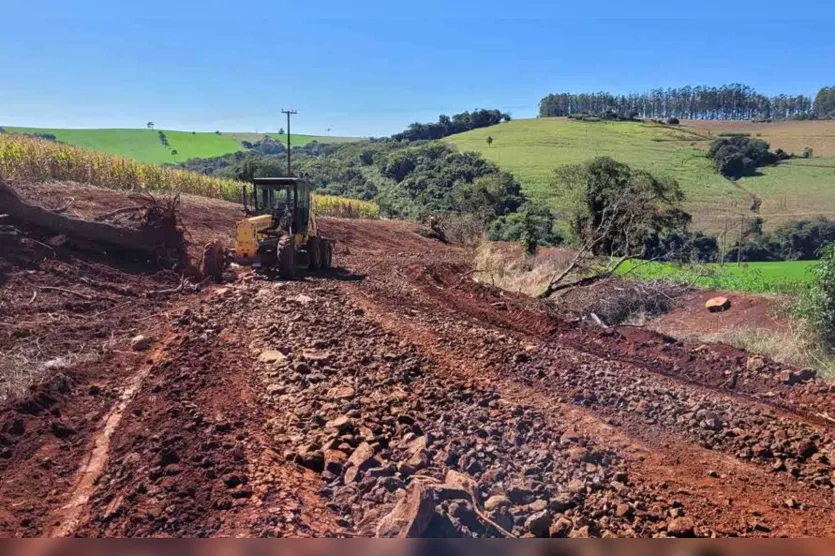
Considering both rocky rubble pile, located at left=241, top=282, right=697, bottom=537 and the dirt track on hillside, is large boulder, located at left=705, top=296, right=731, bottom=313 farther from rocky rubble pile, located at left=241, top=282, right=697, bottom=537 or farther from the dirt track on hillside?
rocky rubble pile, located at left=241, top=282, right=697, bottom=537

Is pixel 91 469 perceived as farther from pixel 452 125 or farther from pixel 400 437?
pixel 452 125

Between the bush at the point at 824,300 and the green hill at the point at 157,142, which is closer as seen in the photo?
the bush at the point at 824,300

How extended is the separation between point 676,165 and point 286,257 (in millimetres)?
13811

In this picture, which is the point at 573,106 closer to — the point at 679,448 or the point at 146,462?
the point at 679,448

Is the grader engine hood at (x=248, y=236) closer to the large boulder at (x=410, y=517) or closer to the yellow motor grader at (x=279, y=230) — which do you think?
the yellow motor grader at (x=279, y=230)

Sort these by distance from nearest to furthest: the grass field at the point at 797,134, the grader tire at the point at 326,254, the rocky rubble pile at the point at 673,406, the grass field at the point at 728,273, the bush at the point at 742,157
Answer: the rocky rubble pile at the point at 673,406
the grass field at the point at 728,273
the grader tire at the point at 326,254
the grass field at the point at 797,134
the bush at the point at 742,157

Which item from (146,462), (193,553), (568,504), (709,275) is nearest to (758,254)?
(709,275)

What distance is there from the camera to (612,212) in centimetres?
1781

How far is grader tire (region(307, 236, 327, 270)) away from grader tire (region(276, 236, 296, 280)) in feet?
5.71

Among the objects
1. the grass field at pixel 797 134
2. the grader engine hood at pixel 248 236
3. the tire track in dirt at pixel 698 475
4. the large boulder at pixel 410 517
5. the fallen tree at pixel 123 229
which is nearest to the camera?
the large boulder at pixel 410 517

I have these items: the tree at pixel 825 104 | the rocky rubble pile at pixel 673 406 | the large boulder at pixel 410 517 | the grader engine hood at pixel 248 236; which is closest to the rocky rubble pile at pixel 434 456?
the large boulder at pixel 410 517

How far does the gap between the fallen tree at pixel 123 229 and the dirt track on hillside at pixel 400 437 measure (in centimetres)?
317

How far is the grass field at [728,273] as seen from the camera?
1538 cm

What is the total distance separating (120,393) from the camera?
247 inches
